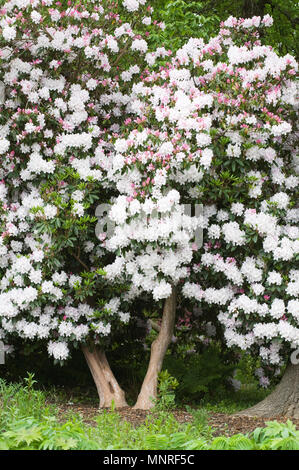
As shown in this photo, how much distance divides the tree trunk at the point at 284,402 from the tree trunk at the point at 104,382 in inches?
54.8

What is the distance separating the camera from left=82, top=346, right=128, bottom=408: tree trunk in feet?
24.0

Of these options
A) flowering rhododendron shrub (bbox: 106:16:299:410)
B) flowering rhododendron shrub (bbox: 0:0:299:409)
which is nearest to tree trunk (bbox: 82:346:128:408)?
flowering rhododendron shrub (bbox: 0:0:299:409)

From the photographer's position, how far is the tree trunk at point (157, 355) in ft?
23.3

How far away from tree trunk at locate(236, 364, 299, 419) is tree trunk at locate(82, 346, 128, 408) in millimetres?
1391

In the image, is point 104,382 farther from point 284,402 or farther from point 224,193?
point 224,193

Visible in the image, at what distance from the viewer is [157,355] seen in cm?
725

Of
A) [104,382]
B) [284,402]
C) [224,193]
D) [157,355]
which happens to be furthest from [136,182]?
[284,402]

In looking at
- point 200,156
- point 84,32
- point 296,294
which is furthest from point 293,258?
point 84,32

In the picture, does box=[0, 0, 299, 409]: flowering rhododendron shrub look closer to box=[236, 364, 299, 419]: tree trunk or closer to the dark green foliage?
box=[236, 364, 299, 419]: tree trunk

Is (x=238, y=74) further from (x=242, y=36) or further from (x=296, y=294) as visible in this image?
(x=296, y=294)

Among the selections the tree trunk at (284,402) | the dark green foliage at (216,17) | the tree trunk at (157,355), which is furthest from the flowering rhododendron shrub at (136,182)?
the dark green foliage at (216,17)

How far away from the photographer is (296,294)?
20.4 feet
